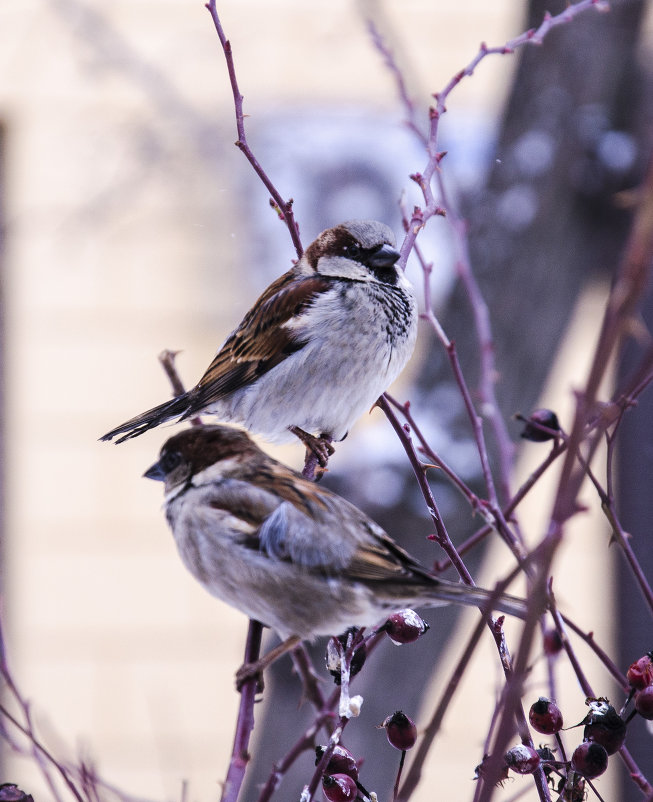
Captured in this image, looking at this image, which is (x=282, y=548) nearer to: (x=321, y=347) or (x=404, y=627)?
(x=404, y=627)

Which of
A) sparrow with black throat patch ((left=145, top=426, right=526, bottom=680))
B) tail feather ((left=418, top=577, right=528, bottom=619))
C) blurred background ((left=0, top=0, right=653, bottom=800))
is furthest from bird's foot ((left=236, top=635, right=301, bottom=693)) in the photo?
blurred background ((left=0, top=0, right=653, bottom=800))

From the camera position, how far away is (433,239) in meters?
3.00

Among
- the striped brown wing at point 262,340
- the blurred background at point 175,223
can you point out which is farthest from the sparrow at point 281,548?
the blurred background at point 175,223

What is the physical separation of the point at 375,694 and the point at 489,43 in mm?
2180

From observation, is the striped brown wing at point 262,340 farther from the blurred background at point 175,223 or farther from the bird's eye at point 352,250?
the blurred background at point 175,223

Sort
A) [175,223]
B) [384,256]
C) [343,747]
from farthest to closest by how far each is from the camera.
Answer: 1. [175,223]
2. [384,256]
3. [343,747]

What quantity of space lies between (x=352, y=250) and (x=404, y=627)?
0.77 m

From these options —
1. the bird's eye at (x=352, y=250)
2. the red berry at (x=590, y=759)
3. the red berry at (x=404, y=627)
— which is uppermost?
the bird's eye at (x=352, y=250)

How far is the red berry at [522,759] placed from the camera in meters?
0.74

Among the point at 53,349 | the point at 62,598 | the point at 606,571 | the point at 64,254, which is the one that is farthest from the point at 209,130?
the point at 606,571

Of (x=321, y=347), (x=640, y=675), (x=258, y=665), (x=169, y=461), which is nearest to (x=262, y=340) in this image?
(x=321, y=347)

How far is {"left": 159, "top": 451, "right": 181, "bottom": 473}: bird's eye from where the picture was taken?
0.97 m

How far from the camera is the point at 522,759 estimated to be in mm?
738

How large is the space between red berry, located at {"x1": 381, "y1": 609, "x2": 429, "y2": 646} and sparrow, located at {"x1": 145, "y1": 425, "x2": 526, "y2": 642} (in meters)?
0.02
